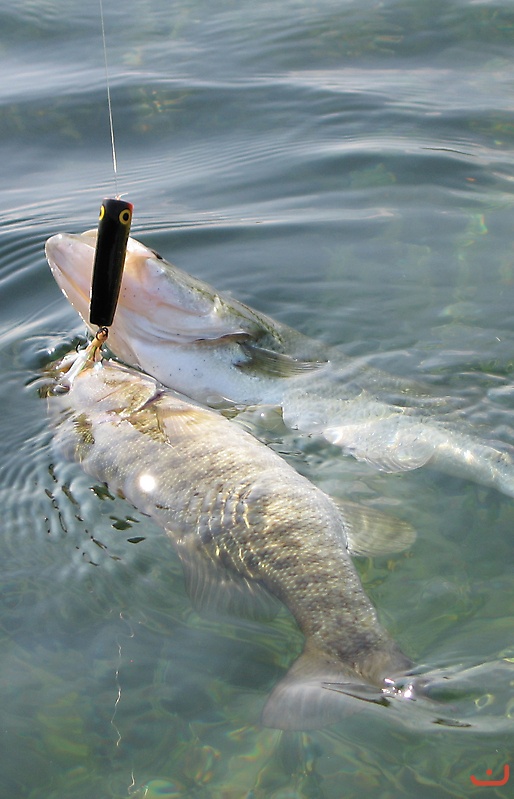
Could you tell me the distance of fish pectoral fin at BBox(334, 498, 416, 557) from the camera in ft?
11.7

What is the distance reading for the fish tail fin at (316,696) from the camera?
274cm

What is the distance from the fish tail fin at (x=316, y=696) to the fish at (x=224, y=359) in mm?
1720

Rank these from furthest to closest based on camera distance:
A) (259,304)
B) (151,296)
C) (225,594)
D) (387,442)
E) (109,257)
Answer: (259,304), (151,296), (387,442), (109,257), (225,594)

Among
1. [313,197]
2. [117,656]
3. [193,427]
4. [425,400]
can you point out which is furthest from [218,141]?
[117,656]

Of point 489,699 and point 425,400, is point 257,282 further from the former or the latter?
point 489,699

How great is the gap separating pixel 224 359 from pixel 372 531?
157 centimetres

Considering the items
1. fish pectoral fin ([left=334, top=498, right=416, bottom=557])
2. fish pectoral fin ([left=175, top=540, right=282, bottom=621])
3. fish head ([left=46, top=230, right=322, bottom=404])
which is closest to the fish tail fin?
fish pectoral fin ([left=175, top=540, right=282, bottom=621])

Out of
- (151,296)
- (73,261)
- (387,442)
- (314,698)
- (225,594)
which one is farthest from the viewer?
(151,296)

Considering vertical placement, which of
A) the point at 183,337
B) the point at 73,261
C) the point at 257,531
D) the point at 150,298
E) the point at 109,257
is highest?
the point at 109,257

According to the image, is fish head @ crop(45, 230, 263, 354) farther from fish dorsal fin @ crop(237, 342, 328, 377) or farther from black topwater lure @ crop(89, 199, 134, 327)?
black topwater lure @ crop(89, 199, 134, 327)

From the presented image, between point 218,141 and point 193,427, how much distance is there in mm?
4804

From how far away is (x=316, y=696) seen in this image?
9.16ft

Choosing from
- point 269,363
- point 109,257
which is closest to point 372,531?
point 269,363

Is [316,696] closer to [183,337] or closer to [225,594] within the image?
[225,594]
